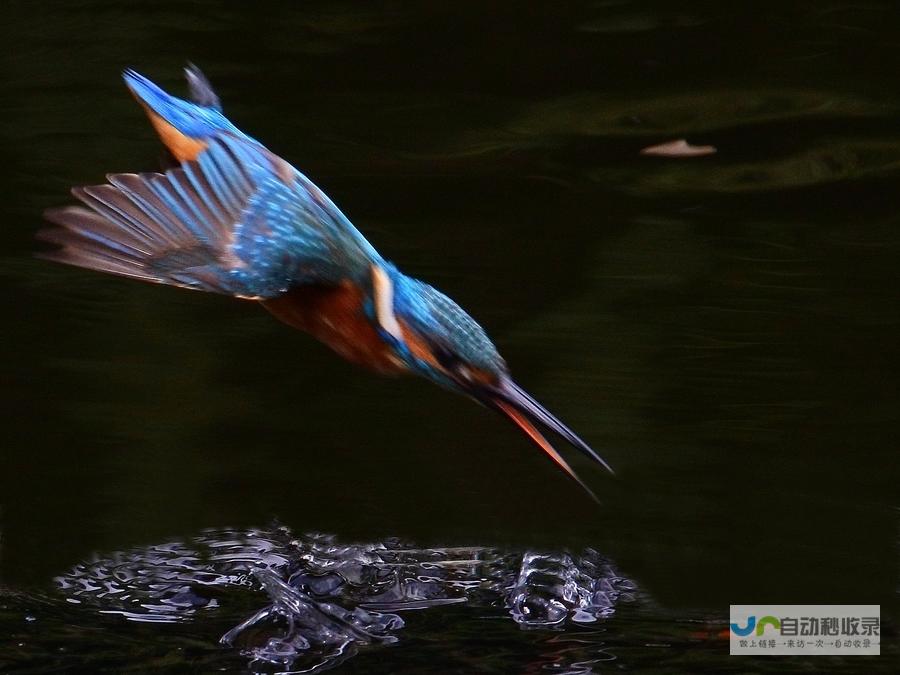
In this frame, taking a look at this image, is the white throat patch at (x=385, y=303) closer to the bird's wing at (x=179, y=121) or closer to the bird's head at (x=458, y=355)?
the bird's head at (x=458, y=355)

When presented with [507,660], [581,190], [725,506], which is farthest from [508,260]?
[507,660]

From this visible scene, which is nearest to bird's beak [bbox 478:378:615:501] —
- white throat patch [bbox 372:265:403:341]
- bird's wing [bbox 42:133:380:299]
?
white throat patch [bbox 372:265:403:341]

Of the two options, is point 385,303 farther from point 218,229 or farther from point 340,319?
point 218,229

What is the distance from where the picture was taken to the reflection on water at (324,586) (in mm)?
2648

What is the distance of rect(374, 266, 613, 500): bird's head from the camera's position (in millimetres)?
2807

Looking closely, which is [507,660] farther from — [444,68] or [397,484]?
[444,68]

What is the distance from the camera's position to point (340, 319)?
10.1 ft

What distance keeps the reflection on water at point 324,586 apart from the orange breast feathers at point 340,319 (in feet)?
1.25

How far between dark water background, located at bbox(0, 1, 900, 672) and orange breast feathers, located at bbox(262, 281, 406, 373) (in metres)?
0.32

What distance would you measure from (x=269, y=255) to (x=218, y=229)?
106 millimetres

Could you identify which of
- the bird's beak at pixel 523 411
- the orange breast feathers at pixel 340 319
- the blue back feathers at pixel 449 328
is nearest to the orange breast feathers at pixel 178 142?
the orange breast feathers at pixel 340 319

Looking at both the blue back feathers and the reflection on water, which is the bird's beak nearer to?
the blue back feathers

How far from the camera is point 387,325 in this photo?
9.75 ft

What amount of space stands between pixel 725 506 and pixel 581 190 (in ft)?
3.66
